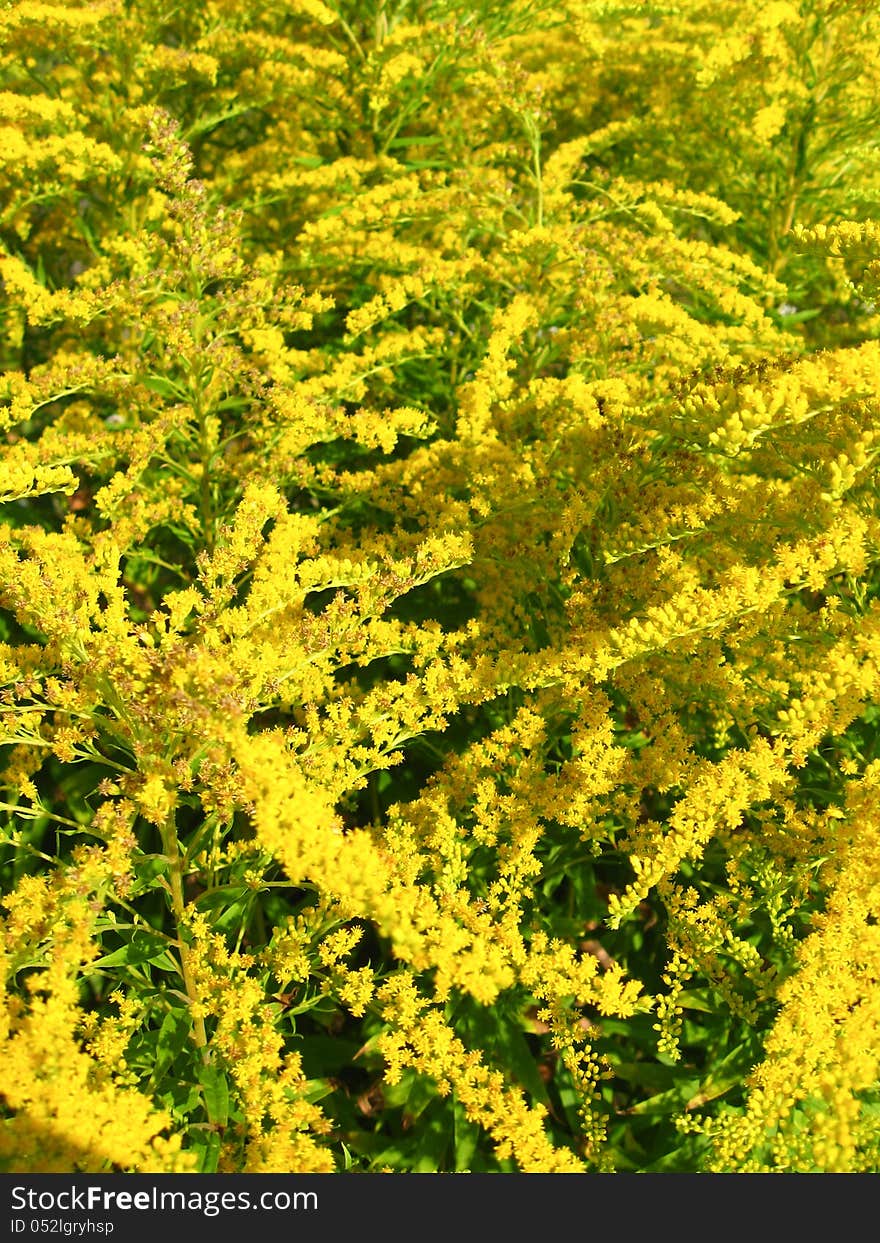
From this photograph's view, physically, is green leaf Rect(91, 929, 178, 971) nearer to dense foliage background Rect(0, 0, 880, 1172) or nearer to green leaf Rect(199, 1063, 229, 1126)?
dense foliage background Rect(0, 0, 880, 1172)

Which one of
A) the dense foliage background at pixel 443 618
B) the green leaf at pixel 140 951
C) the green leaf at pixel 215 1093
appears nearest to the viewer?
the dense foliage background at pixel 443 618

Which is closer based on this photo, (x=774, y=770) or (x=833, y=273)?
(x=774, y=770)

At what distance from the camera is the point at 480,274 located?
427 cm

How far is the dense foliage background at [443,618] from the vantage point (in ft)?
8.39

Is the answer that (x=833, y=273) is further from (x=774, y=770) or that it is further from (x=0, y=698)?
(x=0, y=698)

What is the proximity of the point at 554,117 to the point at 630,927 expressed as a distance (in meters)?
5.22

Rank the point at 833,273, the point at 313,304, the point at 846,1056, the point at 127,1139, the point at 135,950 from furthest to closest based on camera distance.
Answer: the point at 833,273, the point at 313,304, the point at 135,950, the point at 846,1056, the point at 127,1139

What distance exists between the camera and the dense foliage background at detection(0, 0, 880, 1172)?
8.39ft

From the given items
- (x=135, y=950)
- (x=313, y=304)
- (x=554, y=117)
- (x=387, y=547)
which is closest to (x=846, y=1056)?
(x=135, y=950)

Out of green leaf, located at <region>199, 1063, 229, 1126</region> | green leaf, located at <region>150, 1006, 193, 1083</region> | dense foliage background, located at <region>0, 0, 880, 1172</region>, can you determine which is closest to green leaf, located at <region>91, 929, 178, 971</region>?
dense foliage background, located at <region>0, 0, 880, 1172</region>

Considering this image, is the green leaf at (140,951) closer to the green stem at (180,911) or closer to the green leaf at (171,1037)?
the green stem at (180,911)

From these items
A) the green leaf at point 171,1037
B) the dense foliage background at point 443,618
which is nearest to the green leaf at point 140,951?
the dense foliage background at point 443,618

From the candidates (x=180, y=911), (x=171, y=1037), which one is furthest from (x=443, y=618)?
(x=171, y=1037)

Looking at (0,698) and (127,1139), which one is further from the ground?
(0,698)
